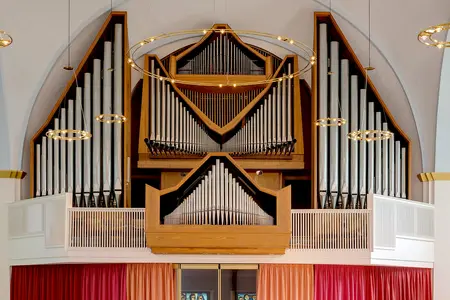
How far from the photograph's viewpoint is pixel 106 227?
19.5 meters

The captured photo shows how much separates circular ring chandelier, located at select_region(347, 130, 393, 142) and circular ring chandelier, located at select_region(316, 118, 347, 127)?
0.37 meters

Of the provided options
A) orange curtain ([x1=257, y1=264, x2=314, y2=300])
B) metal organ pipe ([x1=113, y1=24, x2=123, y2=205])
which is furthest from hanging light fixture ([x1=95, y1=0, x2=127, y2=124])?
orange curtain ([x1=257, y1=264, x2=314, y2=300])

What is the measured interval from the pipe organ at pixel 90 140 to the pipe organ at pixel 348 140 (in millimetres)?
4728

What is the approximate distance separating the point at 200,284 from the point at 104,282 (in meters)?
2.19

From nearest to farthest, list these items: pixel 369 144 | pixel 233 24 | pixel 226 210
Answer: pixel 226 210 < pixel 369 144 < pixel 233 24

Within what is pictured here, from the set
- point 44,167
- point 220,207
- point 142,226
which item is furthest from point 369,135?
point 44,167

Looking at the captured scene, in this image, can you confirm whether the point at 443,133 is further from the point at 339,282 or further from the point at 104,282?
the point at 104,282

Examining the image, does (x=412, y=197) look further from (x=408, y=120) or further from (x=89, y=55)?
(x=89, y=55)

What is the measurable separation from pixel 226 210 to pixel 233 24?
5.21 m

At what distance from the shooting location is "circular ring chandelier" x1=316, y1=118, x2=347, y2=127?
63.3ft

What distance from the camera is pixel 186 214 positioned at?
756 inches

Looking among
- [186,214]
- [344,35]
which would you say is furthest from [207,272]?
[344,35]

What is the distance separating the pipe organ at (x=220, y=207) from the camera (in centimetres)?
1916

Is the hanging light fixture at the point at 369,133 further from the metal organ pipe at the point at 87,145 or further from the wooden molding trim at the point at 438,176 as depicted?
the metal organ pipe at the point at 87,145
